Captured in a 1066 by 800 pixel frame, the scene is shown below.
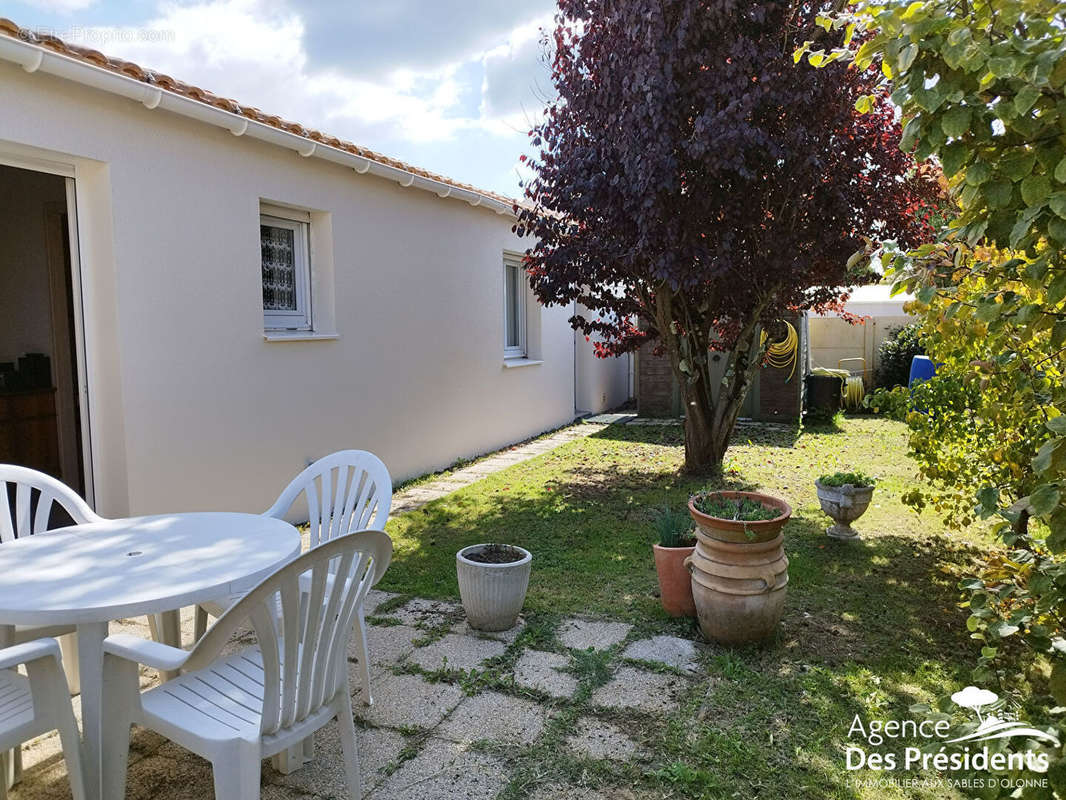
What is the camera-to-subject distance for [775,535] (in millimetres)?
3625

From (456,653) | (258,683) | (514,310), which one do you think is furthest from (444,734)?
(514,310)

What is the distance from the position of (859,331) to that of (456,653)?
1406cm

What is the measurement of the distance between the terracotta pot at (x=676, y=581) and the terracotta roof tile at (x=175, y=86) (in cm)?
433

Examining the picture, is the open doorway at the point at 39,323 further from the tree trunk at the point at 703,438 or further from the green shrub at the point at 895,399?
the green shrub at the point at 895,399

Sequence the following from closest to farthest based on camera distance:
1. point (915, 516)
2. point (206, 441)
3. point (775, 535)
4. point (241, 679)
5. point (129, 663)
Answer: point (129, 663), point (241, 679), point (775, 535), point (206, 441), point (915, 516)

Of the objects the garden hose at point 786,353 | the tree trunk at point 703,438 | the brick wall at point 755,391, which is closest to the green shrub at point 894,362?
the brick wall at point 755,391

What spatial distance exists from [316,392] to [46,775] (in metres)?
3.98

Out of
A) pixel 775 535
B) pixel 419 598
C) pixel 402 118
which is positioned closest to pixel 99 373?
pixel 419 598

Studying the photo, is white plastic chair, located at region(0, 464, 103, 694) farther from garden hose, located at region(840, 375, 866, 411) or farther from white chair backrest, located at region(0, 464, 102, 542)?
garden hose, located at region(840, 375, 866, 411)

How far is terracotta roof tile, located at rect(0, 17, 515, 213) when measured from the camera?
3.78 m

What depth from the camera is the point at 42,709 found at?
6.77 ft

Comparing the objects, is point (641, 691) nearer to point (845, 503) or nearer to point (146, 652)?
point (146, 652)

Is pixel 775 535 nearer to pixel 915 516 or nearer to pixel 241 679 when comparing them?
pixel 241 679

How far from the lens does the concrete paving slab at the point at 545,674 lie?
10.7 feet
